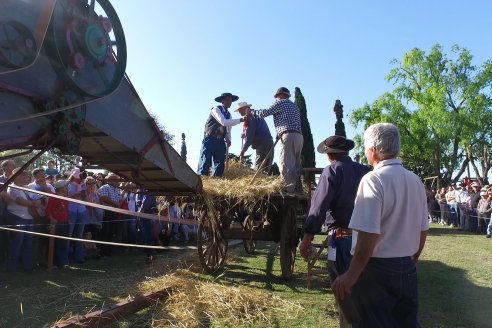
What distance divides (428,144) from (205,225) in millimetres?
33142

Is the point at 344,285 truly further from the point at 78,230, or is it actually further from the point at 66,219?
the point at 78,230

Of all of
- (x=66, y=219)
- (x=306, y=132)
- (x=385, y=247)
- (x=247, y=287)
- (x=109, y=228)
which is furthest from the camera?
→ (x=306, y=132)

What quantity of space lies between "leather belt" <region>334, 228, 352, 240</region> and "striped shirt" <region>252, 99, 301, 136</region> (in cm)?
317

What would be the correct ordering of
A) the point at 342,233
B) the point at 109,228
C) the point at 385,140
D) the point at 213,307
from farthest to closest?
the point at 109,228 < the point at 213,307 < the point at 342,233 < the point at 385,140

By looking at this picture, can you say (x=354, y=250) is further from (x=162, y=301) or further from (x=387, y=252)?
(x=162, y=301)

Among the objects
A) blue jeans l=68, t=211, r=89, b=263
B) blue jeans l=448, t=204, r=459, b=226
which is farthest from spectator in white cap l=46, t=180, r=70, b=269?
blue jeans l=448, t=204, r=459, b=226

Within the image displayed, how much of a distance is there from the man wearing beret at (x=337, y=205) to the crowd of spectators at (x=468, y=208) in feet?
43.7

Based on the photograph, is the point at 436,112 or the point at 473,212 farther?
the point at 436,112

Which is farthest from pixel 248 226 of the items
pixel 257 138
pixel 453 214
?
pixel 453 214

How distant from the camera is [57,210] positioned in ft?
26.7

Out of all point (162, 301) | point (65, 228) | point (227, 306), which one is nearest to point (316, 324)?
point (227, 306)

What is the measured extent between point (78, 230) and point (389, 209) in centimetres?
745

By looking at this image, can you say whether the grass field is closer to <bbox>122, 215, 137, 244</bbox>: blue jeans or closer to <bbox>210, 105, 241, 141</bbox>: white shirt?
<bbox>122, 215, 137, 244</bbox>: blue jeans

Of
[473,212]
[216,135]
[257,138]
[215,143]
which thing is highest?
[257,138]
